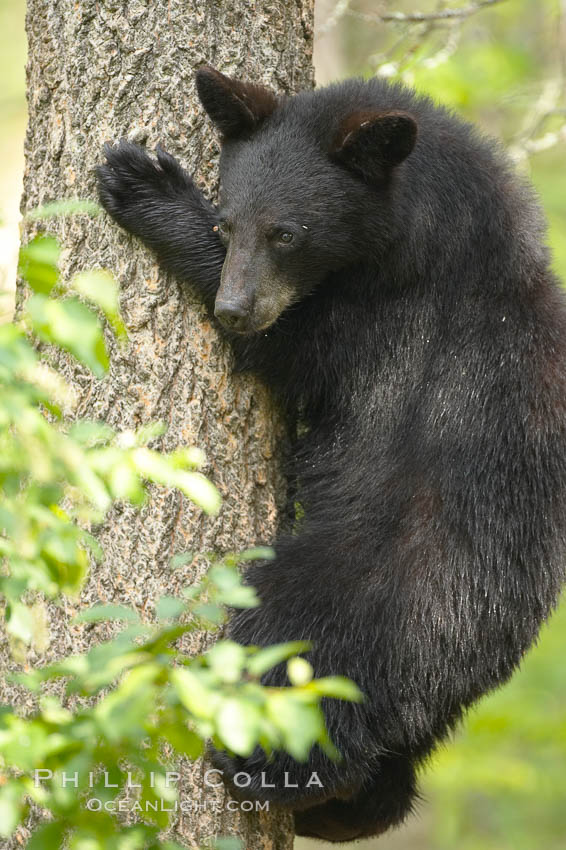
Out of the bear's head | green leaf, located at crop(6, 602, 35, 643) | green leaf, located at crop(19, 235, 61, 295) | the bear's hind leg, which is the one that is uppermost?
the bear's head

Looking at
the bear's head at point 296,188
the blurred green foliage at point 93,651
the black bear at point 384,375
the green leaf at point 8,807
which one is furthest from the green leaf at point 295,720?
the bear's head at point 296,188

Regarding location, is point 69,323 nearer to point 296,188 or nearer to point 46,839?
point 46,839

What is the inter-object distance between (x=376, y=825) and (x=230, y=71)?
114 inches

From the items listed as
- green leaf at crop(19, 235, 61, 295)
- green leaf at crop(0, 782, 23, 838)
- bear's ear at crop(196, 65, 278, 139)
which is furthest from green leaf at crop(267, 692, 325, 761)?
bear's ear at crop(196, 65, 278, 139)

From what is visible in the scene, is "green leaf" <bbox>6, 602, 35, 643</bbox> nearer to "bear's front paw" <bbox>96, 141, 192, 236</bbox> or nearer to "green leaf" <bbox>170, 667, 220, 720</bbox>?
"green leaf" <bbox>170, 667, 220, 720</bbox>

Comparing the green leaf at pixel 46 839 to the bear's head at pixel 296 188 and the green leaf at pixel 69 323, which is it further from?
the bear's head at pixel 296 188

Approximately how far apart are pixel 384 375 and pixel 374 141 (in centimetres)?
82

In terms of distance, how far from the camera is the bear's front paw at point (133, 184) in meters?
3.39

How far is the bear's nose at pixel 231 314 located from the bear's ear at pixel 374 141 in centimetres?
74

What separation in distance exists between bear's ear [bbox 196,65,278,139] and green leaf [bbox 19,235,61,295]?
1934 mm

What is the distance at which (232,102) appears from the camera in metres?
3.37

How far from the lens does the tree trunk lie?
10.3 feet

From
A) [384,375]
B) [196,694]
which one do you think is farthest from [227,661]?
[384,375]

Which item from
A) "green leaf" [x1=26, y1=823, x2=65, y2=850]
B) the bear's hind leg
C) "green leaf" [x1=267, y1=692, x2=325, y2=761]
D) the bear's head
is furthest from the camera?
the bear's hind leg
